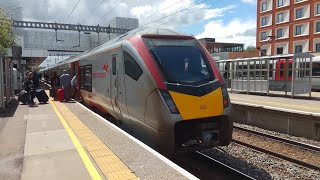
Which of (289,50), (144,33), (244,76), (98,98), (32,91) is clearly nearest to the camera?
(144,33)

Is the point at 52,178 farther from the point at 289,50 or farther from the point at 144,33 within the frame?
the point at 289,50

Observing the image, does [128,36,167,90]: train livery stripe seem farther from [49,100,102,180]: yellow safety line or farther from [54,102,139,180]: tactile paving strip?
[49,100,102,180]: yellow safety line

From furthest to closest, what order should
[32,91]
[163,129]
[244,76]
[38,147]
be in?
1. [244,76]
2. [32,91]
3. [38,147]
4. [163,129]

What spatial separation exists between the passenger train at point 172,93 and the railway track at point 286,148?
7.69ft

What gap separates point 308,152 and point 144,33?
17.6 feet

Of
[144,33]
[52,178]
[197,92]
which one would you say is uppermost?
[144,33]

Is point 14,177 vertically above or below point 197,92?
below

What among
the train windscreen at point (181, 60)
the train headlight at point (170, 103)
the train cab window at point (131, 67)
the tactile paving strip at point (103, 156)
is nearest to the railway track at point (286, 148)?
the train windscreen at point (181, 60)

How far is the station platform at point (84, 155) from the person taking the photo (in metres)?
4.80

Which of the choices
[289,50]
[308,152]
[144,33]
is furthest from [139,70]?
[289,50]

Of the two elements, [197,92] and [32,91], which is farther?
[32,91]

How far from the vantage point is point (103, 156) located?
18.6ft

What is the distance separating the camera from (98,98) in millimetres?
10828

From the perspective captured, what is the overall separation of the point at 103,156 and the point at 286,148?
18.9 ft
